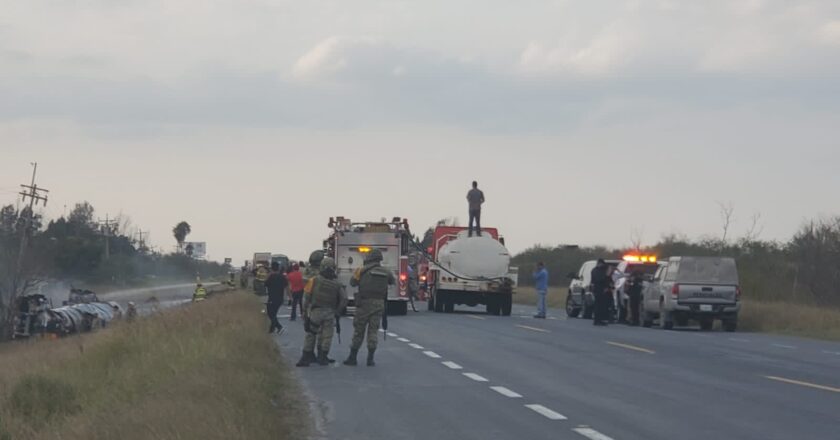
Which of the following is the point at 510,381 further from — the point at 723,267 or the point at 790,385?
the point at 723,267

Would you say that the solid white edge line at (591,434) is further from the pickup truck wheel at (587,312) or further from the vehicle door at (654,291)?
the pickup truck wheel at (587,312)

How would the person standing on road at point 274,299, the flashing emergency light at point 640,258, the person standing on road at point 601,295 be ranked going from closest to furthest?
the person standing on road at point 274,299 → the person standing on road at point 601,295 → the flashing emergency light at point 640,258

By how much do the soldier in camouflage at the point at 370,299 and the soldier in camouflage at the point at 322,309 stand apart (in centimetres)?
34

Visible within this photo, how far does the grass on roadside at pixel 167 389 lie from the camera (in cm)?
1144

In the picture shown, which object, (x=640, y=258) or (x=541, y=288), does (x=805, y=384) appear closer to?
(x=640, y=258)

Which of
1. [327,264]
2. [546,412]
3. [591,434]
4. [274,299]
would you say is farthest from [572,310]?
[591,434]

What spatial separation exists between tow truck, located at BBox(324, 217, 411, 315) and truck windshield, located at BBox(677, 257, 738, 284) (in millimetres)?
11067

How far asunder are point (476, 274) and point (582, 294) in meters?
3.67

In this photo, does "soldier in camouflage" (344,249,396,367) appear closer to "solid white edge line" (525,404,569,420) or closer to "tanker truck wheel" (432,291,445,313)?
"solid white edge line" (525,404,569,420)

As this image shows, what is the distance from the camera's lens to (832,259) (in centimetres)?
5266

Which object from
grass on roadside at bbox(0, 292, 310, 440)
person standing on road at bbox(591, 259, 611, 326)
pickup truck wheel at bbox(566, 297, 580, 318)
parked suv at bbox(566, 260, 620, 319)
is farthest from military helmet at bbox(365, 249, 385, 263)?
pickup truck wheel at bbox(566, 297, 580, 318)

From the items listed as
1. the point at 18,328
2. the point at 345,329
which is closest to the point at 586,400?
the point at 345,329

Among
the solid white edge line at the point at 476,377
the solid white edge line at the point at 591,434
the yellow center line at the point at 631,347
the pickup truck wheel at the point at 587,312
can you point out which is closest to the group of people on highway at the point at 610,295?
the pickup truck wheel at the point at 587,312

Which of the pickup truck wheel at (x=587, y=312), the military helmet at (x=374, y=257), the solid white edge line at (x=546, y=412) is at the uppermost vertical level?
the pickup truck wheel at (x=587, y=312)
